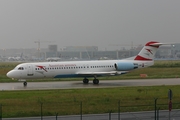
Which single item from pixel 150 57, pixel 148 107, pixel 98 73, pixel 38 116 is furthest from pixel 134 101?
pixel 150 57

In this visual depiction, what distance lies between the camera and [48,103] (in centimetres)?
2444

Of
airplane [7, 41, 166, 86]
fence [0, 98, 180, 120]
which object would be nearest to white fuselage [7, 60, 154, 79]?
airplane [7, 41, 166, 86]

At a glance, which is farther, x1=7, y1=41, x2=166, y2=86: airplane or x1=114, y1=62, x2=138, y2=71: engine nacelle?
x1=114, y1=62, x2=138, y2=71: engine nacelle

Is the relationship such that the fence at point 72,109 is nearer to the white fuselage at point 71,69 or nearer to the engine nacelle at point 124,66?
the white fuselage at point 71,69

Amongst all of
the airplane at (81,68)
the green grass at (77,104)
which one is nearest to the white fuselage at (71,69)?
the airplane at (81,68)

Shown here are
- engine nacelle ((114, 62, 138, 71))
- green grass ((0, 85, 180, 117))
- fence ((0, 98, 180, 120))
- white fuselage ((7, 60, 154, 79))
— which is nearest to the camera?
fence ((0, 98, 180, 120))

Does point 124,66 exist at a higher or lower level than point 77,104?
higher

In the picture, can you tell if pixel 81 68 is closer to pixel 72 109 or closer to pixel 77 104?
pixel 77 104

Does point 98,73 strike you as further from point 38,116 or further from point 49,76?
point 38,116

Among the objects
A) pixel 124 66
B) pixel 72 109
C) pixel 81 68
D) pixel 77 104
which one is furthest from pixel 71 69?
pixel 72 109

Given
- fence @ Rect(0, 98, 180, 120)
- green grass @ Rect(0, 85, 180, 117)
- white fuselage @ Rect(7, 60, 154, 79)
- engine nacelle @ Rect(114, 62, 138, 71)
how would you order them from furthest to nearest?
engine nacelle @ Rect(114, 62, 138, 71), white fuselage @ Rect(7, 60, 154, 79), green grass @ Rect(0, 85, 180, 117), fence @ Rect(0, 98, 180, 120)

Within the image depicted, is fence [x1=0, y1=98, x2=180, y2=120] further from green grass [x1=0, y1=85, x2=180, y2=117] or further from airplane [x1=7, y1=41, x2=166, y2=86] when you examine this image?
airplane [x1=7, y1=41, x2=166, y2=86]

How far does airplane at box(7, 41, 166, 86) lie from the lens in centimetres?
4078

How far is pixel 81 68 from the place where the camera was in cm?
4359
